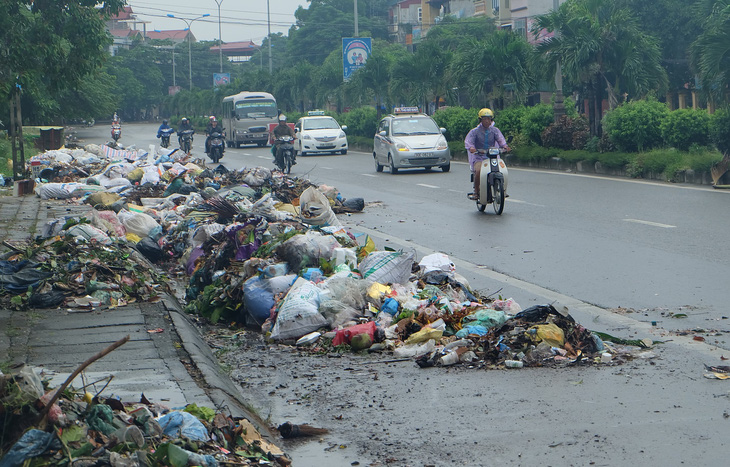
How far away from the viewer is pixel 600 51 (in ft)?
88.0

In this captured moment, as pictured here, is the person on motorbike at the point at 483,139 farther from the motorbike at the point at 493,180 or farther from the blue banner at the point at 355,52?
the blue banner at the point at 355,52

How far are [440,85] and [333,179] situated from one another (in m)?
17.5

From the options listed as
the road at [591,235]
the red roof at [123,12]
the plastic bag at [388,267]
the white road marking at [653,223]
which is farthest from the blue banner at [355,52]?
the plastic bag at [388,267]

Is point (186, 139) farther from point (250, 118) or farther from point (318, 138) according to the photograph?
point (250, 118)

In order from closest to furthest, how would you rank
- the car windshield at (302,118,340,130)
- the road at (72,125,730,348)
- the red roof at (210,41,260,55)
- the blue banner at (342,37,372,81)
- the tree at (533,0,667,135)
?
1. the road at (72,125,730,348)
2. the tree at (533,0,667,135)
3. the car windshield at (302,118,340,130)
4. the blue banner at (342,37,372,81)
5. the red roof at (210,41,260,55)

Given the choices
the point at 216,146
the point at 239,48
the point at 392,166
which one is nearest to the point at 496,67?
the point at 392,166

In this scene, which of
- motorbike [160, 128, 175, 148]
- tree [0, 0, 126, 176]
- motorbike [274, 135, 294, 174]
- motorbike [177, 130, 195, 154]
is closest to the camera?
tree [0, 0, 126, 176]

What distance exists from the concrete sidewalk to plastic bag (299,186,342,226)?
140 inches

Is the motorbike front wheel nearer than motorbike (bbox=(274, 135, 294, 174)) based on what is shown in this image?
Yes

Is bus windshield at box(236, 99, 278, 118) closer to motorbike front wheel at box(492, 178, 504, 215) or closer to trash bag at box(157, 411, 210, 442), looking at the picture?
motorbike front wheel at box(492, 178, 504, 215)

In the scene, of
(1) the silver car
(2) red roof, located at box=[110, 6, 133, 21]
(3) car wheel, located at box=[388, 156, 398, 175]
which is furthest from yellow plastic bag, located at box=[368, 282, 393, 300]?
(3) car wheel, located at box=[388, 156, 398, 175]

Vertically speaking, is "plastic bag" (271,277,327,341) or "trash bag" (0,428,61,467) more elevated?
"trash bag" (0,428,61,467)

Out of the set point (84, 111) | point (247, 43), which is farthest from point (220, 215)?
point (247, 43)

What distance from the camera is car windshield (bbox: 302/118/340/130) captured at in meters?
39.1
